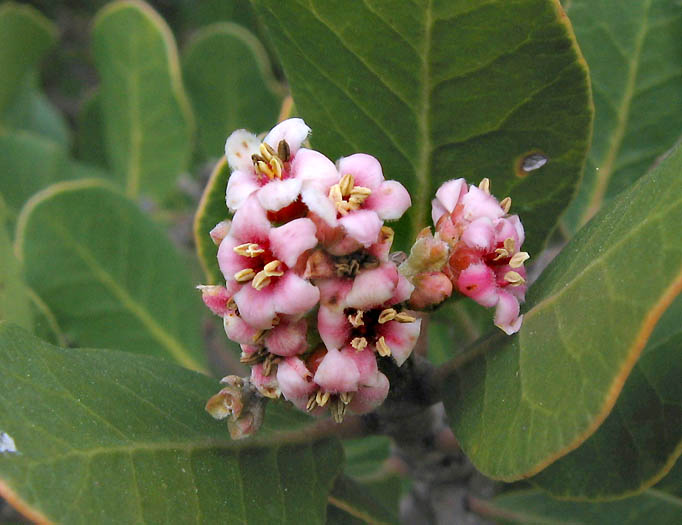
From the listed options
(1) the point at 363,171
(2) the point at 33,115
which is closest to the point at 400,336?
(1) the point at 363,171

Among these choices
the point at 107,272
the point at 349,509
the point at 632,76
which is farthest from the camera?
the point at 107,272

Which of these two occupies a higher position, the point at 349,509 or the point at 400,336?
the point at 400,336

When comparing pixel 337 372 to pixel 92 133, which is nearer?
pixel 337 372

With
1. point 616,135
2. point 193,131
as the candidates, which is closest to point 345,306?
point 616,135

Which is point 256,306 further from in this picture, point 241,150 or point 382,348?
point 241,150

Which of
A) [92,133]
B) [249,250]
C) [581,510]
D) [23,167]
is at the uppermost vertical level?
[249,250]

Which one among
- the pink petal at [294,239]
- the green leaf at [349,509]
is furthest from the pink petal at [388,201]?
the green leaf at [349,509]

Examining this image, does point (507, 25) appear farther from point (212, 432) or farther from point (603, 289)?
point (212, 432)
